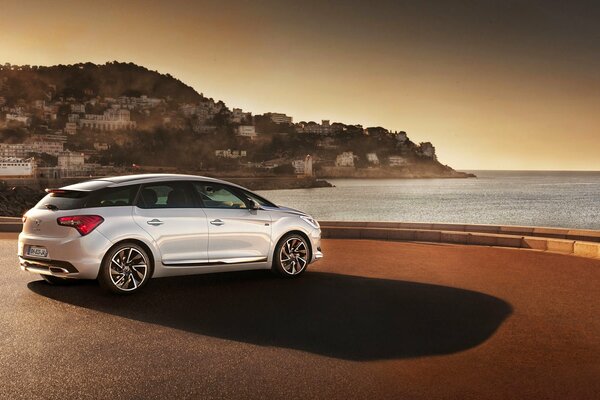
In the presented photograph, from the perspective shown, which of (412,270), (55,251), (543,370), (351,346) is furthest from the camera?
(412,270)

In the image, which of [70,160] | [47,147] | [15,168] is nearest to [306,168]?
[70,160]

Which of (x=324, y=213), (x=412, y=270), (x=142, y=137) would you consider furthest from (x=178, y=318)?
(x=142, y=137)

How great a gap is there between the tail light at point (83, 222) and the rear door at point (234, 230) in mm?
1571

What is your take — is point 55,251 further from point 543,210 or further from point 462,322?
point 543,210

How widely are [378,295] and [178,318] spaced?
9.27 feet

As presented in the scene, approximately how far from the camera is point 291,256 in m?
10.3

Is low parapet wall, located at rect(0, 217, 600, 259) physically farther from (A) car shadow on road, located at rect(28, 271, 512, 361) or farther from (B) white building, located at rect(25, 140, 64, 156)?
(B) white building, located at rect(25, 140, 64, 156)

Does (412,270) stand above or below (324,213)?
above

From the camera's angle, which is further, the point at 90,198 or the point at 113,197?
the point at 113,197

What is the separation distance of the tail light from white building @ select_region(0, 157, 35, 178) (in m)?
161

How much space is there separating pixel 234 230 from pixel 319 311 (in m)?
2.30

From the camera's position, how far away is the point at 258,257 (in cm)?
994

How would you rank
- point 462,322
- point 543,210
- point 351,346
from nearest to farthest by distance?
point 351,346 < point 462,322 < point 543,210

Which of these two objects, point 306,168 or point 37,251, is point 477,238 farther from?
point 306,168
